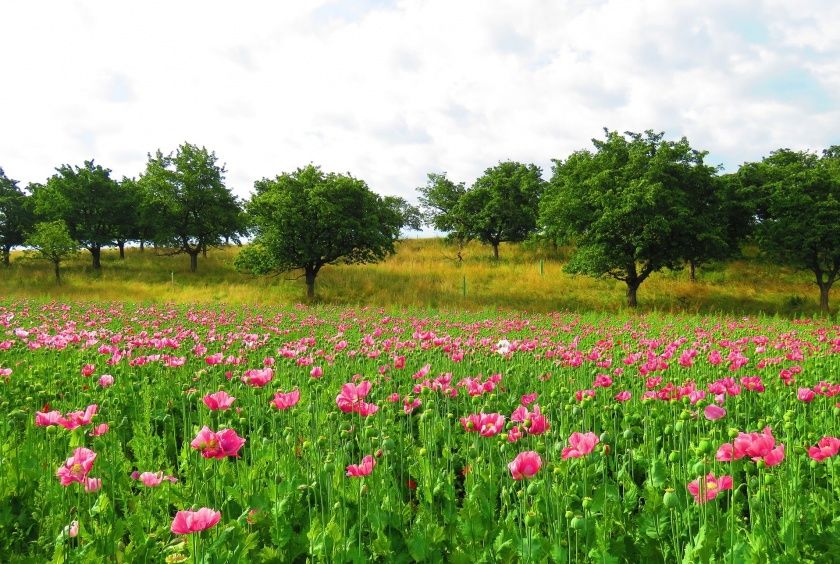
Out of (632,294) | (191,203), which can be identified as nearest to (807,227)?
(632,294)

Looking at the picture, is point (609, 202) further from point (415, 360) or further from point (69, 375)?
point (69, 375)

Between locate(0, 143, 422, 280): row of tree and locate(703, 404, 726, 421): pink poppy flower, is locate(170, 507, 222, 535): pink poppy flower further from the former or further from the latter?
locate(0, 143, 422, 280): row of tree

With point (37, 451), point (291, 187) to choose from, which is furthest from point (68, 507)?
point (291, 187)

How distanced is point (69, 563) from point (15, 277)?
4012 centimetres

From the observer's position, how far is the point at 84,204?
38406 mm

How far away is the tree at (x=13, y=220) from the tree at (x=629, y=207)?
39.7 meters

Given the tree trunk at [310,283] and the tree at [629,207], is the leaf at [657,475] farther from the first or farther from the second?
the tree trunk at [310,283]

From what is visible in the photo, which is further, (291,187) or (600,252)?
(291,187)

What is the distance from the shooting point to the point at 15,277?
1321 inches

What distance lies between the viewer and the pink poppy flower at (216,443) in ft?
6.98

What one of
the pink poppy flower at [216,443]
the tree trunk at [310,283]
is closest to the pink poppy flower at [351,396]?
the pink poppy flower at [216,443]

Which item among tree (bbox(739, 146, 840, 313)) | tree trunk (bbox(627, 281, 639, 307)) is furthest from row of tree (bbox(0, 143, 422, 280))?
tree (bbox(739, 146, 840, 313))

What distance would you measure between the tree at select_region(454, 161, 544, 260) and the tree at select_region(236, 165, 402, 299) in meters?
13.1

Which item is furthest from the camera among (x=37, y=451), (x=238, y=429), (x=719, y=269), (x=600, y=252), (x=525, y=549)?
(x=719, y=269)
